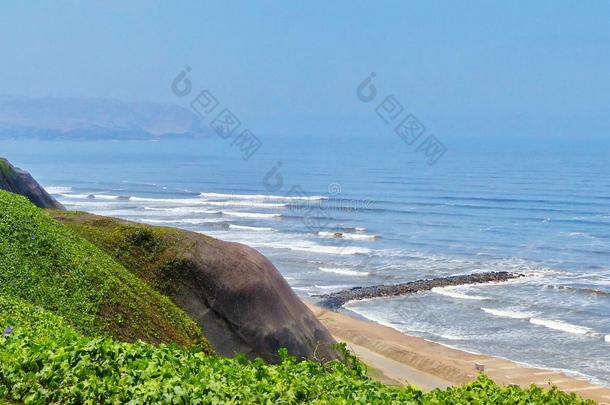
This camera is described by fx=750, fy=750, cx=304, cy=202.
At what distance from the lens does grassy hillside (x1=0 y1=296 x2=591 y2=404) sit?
28.3 ft

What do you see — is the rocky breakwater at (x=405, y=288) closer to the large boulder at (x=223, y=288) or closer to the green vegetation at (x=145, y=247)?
the large boulder at (x=223, y=288)

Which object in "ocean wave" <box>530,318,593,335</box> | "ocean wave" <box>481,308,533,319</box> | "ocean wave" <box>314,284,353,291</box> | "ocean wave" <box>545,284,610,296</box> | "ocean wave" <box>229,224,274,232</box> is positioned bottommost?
"ocean wave" <box>530,318,593,335</box>

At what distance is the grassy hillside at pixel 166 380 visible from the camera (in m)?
8.64

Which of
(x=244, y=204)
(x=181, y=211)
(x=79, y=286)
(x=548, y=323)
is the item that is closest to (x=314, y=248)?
(x=548, y=323)

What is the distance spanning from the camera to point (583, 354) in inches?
1335

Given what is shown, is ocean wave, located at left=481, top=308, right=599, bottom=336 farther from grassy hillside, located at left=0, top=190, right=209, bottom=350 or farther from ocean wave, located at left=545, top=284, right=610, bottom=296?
grassy hillside, located at left=0, top=190, right=209, bottom=350

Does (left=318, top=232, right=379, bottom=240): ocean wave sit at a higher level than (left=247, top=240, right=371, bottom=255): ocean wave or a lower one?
higher

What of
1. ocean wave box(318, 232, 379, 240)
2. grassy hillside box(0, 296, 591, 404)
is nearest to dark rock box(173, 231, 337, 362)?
grassy hillside box(0, 296, 591, 404)

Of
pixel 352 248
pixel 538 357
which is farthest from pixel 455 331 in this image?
pixel 352 248

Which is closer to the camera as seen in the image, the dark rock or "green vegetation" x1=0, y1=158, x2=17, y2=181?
the dark rock

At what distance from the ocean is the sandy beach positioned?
1.32 meters

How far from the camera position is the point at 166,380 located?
880 cm

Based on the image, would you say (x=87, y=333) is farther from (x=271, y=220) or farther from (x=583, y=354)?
(x=271, y=220)

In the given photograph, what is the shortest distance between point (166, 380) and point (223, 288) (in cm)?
1217
